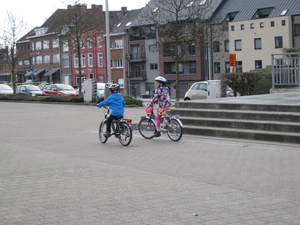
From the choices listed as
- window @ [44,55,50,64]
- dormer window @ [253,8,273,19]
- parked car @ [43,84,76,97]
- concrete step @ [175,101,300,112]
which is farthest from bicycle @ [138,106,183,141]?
window @ [44,55,50,64]

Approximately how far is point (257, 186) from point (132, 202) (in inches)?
82.0

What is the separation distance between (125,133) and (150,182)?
4519mm

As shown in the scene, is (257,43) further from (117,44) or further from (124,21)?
(124,21)

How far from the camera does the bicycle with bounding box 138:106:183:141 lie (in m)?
12.7

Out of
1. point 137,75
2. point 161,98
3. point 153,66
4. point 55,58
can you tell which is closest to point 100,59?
point 137,75

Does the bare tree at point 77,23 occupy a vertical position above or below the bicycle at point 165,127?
above

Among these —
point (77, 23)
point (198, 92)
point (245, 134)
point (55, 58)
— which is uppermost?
point (55, 58)

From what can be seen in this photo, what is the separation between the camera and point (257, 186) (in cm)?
738

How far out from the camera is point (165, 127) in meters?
13.0

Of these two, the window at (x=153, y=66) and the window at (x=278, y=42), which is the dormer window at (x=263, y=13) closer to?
the window at (x=278, y=42)

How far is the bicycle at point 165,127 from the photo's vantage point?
12.7 metres

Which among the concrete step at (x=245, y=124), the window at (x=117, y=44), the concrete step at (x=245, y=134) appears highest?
the window at (x=117, y=44)

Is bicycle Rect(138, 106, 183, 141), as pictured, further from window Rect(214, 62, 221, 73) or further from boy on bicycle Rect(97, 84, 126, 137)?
window Rect(214, 62, 221, 73)

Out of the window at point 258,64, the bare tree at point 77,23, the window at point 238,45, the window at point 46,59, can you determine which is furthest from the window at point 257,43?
the window at point 46,59
